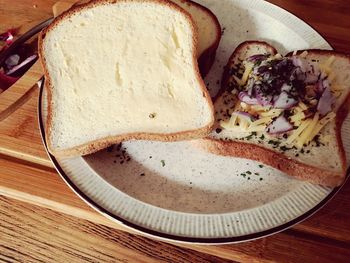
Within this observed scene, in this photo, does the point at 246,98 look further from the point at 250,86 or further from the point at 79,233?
the point at 79,233

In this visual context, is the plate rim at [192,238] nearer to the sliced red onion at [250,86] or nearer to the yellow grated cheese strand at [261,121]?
the yellow grated cheese strand at [261,121]

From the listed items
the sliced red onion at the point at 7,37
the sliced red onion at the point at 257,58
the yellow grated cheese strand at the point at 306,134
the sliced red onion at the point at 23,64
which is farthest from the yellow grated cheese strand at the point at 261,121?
the sliced red onion at the point at 7,37

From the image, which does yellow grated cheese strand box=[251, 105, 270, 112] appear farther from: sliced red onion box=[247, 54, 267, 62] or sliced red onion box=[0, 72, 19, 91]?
sliced red onion box=[0, 72, 19, 91]

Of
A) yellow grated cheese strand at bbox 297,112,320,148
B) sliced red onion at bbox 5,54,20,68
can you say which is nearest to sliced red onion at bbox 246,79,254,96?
yellow grated cheese strand at bbox 297,112,320,148

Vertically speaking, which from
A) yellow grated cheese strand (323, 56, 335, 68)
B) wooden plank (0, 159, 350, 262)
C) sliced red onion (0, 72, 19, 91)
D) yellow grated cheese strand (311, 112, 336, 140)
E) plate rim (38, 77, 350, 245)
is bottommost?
wooden plank (0, 159, 350, 262)

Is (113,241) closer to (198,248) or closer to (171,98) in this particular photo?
(198,248)

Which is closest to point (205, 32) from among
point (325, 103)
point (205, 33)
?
point (205, 33)
